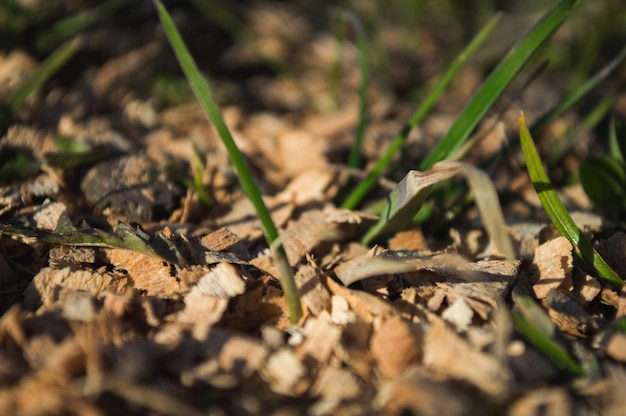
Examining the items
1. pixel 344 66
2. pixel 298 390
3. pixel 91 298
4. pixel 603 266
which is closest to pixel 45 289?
pixel 91 298

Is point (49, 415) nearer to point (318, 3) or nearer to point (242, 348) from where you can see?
point (242, 348)

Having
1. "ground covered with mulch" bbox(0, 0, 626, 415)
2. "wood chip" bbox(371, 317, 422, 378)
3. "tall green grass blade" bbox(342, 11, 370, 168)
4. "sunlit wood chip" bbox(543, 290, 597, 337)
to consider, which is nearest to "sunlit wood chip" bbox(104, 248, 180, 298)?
"ground covered with mulch" bbox(0, 0, 626, 415)

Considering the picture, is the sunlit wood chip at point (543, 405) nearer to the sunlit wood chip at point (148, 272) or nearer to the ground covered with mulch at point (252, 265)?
the ground covered with mulch at point (252, 265)

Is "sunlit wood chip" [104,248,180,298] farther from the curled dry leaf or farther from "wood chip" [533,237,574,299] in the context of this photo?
"wood chip" [533,237,574,299]

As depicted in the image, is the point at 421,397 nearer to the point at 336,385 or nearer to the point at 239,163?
the point at 336,385

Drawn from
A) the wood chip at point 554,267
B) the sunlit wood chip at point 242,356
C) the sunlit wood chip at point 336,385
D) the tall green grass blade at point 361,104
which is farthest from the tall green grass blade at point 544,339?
the tall green grass blade at point 361,104

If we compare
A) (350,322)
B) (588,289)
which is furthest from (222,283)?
(588,289)
